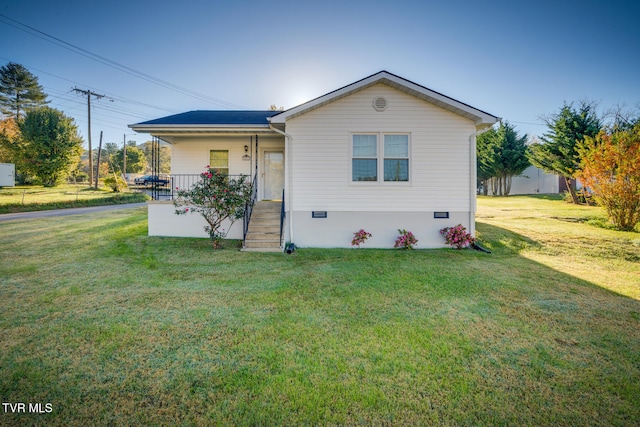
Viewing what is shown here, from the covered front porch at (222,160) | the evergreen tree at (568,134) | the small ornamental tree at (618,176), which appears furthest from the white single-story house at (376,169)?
the evergreen tree at (568,134)

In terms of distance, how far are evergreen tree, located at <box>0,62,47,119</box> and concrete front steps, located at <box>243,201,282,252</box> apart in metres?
45.1

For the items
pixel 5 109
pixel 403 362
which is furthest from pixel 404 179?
pixel 5 109

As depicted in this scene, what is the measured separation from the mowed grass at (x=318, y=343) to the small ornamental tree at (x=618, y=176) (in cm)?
600

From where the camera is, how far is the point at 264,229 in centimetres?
908

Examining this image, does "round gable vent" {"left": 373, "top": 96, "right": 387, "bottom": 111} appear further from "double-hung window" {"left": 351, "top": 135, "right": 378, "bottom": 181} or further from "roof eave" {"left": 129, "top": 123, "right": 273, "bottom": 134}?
"roof eave" {"left": 129, "top": 123, "right": 273, "bottom": 134}

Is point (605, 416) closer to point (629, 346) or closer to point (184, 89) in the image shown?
point (629, 346)

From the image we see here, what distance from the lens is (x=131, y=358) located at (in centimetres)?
294

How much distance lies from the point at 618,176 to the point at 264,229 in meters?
13.4

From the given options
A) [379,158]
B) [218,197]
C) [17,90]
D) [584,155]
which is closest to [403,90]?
[379,158]

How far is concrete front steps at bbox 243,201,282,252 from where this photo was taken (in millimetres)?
8484

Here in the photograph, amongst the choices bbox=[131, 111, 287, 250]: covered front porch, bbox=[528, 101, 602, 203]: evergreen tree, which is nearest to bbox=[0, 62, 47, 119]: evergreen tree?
bbox=[131, 111, 287, 250]: covered front porch

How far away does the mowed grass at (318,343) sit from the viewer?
2303 mm

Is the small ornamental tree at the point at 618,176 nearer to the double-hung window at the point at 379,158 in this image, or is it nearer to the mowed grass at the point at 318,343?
the mowed grass at the point at 318,343

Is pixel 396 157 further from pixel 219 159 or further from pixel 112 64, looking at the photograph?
pixel 112 64
